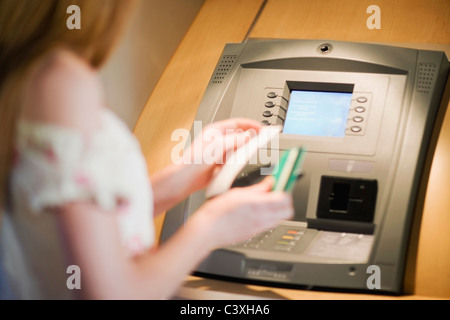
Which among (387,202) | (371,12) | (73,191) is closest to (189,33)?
(371,12)

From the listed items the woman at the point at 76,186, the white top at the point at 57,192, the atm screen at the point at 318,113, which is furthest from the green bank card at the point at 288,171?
the atm screen at the point at 318,113

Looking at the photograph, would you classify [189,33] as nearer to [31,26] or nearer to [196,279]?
[196,279]

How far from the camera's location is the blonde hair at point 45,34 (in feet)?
3.11

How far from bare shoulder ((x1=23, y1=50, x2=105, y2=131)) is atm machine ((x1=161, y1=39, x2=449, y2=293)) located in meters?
0.72

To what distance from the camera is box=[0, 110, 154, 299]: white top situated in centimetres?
89

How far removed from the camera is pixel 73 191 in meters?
0.88

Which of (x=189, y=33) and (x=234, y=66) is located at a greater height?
(x=189, y=33)

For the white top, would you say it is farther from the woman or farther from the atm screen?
the atm screen

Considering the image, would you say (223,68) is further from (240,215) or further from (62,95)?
(62,95)

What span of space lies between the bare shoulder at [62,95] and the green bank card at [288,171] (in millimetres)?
342

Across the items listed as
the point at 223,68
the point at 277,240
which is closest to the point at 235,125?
the point at 277,240

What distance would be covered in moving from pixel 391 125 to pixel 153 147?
0.65 meters

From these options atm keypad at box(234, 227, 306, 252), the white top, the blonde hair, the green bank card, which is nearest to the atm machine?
atm keypad at box(234, 227, 306, 252)
